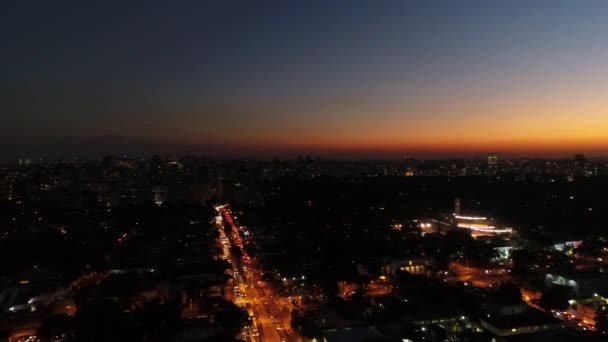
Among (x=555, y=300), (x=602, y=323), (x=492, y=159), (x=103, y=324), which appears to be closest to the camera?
(x=602, y=323)

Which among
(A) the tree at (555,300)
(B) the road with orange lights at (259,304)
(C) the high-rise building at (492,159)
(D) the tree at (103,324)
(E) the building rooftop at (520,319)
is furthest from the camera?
(C) the high-rise building at (492,159)

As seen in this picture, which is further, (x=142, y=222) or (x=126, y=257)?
(x=142, y=222)

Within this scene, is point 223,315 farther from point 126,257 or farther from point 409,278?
point 126,257

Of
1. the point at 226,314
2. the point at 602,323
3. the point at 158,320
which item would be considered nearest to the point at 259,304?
the point at 226,314

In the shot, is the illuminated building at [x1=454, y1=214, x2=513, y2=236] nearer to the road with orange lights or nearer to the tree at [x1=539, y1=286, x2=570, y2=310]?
the tree at [x1=539, y1=286, x2=570, y2=310]

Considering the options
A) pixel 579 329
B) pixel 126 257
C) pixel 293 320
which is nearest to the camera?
pixel 579 329

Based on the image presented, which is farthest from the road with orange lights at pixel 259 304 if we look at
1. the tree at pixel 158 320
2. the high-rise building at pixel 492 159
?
the high-rise building at pixel 492 159

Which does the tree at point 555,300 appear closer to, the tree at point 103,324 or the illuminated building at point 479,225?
the tree at point 103,324

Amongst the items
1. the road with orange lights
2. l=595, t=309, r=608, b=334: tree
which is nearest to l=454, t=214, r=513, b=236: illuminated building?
the road with orange lights

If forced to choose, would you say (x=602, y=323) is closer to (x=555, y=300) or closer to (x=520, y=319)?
(x=520, y=319)

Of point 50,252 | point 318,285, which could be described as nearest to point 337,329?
point 318,285

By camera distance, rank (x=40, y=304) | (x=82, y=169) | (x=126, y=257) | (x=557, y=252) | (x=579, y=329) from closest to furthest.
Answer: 1. (x=579, y=329)
2. (x=40, y=304)
3. (x=557, y=252)
4. (x=126, y=257)
5. (x=82, y=169)
